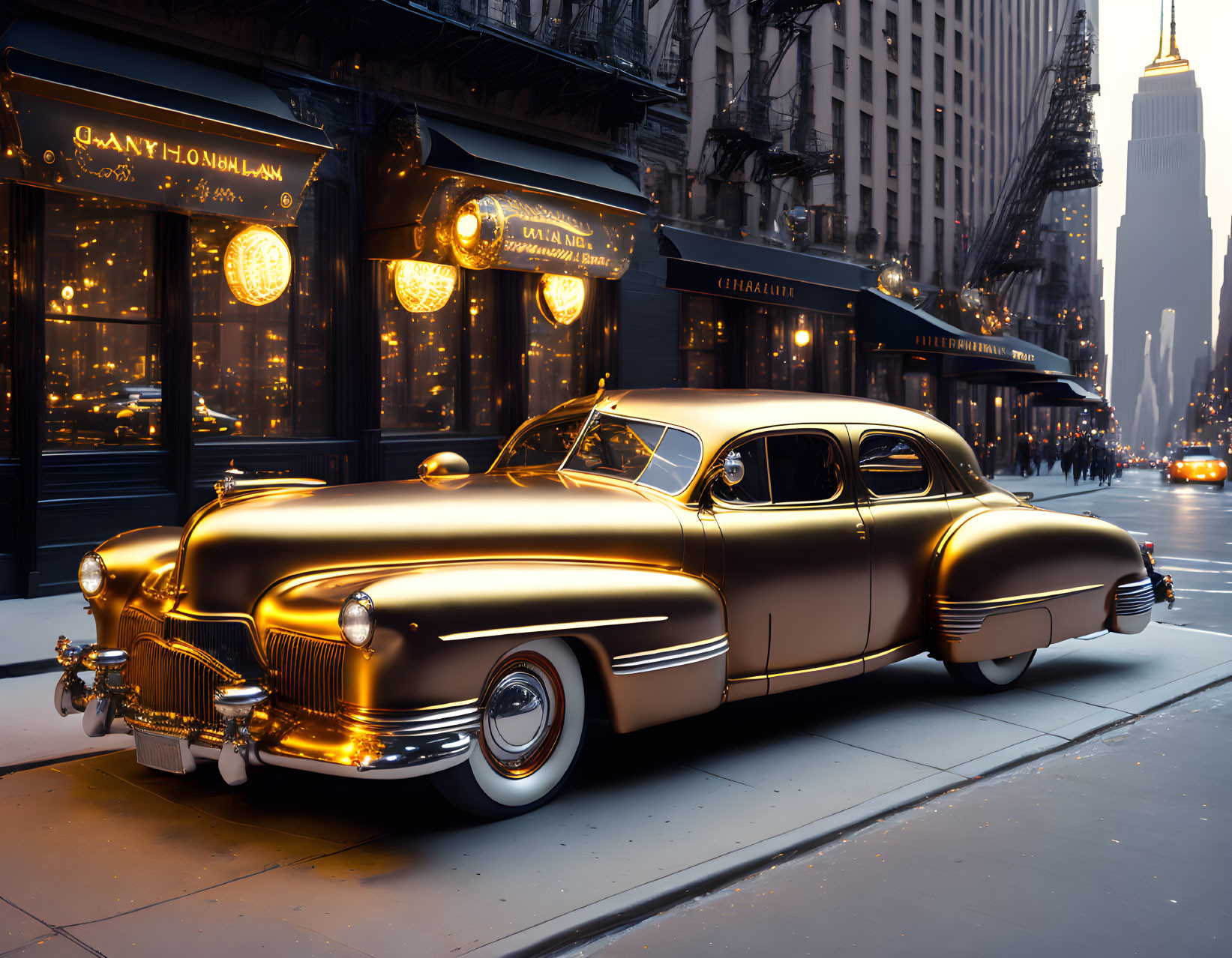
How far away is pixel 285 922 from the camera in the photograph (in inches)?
138

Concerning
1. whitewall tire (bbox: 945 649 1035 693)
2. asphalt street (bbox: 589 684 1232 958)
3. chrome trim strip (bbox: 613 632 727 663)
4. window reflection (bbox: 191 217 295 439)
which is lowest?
asphalt street (bbox: 589 684 1232 958)

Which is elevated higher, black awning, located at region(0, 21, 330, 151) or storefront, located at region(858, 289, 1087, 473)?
black awning, located at region(0, 21, 330, 151)

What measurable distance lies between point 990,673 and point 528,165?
33.2ft

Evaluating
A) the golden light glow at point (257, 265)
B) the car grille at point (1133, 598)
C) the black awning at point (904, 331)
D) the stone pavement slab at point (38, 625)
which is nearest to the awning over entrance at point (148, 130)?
the golden light glow at point (257, 265)

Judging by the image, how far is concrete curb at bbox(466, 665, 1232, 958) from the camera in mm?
3412

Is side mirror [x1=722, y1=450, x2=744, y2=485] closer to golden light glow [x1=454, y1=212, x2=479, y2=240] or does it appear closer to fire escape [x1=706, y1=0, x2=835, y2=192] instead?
golden light glow [x1=454, y1=212, x2=479, y2=240]

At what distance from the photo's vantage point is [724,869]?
13.1ft

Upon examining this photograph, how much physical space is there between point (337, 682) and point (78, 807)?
4.95 feet

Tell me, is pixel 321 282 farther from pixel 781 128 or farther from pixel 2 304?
pixel 781 128

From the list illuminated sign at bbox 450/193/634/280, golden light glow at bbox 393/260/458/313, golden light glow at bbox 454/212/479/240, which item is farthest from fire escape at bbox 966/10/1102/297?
golden light glow at bbox 454/212/479/240

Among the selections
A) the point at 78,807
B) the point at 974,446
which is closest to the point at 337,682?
the point at 78,807

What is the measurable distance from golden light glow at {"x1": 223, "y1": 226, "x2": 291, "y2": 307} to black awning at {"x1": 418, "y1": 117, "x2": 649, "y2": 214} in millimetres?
2031

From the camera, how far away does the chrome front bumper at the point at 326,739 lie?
3889mm

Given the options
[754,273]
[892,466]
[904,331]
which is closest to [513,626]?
[892,466]
